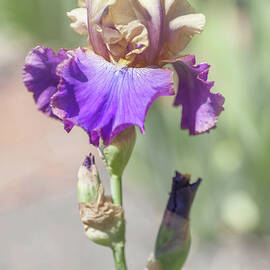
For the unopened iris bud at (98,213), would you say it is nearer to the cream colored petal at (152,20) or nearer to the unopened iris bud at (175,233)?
the unopened iris bud at (175,233)

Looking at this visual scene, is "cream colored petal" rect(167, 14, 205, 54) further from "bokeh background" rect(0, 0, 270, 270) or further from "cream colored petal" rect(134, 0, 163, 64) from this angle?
"bokeh background" rect(0, 0, 270, 270)

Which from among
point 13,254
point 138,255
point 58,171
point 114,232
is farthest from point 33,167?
point 114,232

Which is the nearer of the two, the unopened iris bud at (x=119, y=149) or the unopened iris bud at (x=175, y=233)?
the unopened iris bud at (x=119, y=149)

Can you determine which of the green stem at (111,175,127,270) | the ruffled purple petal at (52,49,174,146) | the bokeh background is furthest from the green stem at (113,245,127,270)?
the bokeh background

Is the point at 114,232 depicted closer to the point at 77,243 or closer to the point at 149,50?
the point at 149,50

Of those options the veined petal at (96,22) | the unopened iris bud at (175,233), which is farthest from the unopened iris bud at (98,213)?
the veined petal at (96,22)
